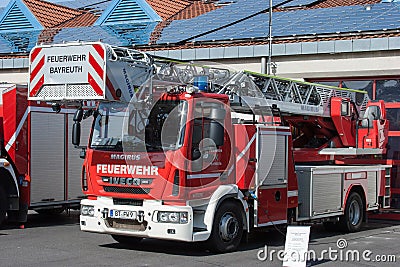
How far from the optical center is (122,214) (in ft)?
39.5

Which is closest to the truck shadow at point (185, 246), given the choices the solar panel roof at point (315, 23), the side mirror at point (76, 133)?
the side mirror at point (76, 133)

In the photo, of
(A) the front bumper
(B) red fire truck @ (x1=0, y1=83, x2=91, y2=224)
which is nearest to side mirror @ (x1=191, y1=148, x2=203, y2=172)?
(A) the front bumper

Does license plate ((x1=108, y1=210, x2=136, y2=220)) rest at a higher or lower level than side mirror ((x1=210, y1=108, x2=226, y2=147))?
lower

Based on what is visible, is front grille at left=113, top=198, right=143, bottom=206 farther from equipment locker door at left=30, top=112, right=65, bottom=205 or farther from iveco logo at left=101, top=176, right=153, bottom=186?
equipment locker door at left=30, top=112, right=65, bottom=205

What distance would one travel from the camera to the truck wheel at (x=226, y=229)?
12086mm

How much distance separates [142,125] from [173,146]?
0.69m

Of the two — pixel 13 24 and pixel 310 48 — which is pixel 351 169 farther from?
pixel 13 24

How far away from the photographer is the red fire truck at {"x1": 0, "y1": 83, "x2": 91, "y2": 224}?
50.2 feet

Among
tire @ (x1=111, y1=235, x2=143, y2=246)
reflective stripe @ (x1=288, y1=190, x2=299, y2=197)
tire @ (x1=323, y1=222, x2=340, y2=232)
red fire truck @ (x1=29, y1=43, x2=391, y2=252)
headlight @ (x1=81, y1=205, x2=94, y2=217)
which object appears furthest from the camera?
tire @ (x1=323, y1=222, x2=340, y2=232)

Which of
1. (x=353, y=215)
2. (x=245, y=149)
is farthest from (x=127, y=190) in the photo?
(x=353, y=215)

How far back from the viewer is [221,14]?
2677 cm

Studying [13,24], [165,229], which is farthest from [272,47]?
[13,24]

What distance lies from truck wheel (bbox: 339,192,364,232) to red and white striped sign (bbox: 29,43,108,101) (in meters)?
6.87

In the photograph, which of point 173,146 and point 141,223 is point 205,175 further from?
point 141,223
